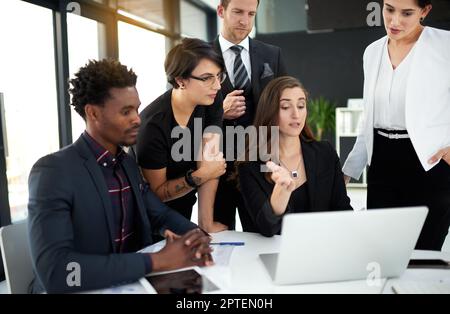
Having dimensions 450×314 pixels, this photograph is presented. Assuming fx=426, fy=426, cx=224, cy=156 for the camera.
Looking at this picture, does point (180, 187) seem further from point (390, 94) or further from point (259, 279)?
point (390, 94)

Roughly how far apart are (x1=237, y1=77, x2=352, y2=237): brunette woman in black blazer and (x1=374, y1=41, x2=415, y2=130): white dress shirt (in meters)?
0.34

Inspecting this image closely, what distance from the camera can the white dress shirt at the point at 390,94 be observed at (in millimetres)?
2092

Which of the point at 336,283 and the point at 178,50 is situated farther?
the point at 178,50

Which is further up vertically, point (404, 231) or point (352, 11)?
point (352, 11)

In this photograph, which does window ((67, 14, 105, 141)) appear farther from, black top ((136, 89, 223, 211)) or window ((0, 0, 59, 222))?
black top ((136, 89, 223, 211))

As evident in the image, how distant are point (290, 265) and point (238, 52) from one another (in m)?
1.74

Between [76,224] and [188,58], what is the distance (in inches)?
40.4

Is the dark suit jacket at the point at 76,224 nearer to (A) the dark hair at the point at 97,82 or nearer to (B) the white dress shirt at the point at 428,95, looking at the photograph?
(A) the dark hair at the point at 97,82

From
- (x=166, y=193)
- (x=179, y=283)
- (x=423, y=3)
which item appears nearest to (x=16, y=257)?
(x=179, y=283)

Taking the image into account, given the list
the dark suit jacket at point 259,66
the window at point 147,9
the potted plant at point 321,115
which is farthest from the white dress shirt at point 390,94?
the potted plant at point 321,115

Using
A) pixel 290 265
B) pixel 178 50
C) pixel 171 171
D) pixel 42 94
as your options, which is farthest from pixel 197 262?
pixel 42 94

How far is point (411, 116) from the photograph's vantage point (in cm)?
204
